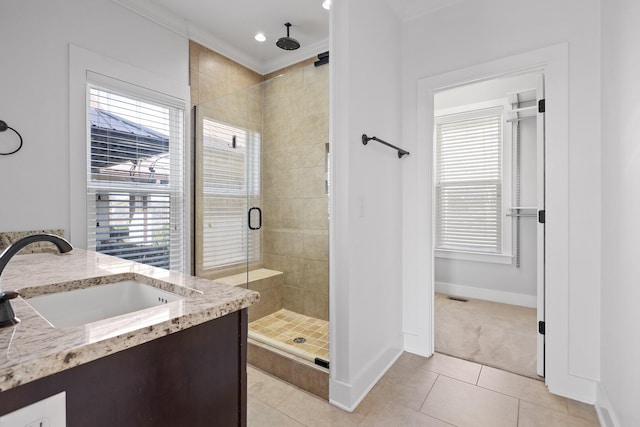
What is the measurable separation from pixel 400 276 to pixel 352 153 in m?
1.19

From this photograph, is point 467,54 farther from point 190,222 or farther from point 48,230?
point 48,230

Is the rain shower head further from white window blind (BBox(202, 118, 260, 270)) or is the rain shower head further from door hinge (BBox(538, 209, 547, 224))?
door hinge (BBox(538, 209, 547, 224))

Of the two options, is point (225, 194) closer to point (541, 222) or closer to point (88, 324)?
point (88, 324)

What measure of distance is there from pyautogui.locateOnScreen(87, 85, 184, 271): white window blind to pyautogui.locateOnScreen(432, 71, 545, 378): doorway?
2.58 metres

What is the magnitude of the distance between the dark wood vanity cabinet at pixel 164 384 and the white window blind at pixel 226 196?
1.95 metres

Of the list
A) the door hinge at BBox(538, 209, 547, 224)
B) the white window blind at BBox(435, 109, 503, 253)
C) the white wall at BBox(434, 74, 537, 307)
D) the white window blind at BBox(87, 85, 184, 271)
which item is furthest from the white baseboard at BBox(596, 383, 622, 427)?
the white window blind at BBox(87, 85, 184, 271)

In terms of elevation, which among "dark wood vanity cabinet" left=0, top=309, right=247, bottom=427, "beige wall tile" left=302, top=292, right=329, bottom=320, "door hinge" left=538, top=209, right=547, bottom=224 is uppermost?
"door hinge" left=538, top=209, right=547, bottom=224

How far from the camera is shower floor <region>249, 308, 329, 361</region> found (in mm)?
2139

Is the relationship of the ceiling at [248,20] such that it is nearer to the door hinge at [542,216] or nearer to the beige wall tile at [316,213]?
the beige wall tile at [316,213]

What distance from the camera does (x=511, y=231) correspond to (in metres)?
3.64

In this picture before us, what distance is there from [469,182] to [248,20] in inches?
121

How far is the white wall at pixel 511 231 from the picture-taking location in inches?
138

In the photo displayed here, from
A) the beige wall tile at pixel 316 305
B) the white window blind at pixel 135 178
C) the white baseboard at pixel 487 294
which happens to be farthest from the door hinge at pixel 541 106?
the white window blind at pixel 135 178

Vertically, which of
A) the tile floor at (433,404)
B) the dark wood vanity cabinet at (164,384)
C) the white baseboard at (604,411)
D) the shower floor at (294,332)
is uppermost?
the dark wood vanity cabinet at (164,384)
